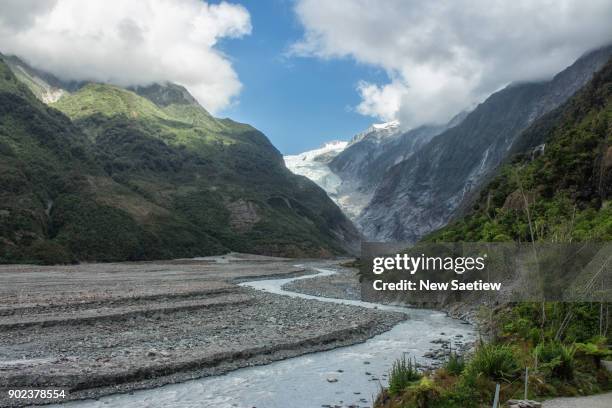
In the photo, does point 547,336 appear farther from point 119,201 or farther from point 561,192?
point 119,201

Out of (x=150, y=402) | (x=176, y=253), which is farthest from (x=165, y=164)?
(x=150, y=402)

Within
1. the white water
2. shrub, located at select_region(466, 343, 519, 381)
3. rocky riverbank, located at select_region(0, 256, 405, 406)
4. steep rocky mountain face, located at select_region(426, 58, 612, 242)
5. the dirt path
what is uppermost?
steep rocky mountain face, located at select_region(426, 58, 612, 242)

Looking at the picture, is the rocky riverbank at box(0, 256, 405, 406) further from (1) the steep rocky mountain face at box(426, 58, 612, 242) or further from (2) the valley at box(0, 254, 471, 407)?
(1) the steep rocky mountain face at box(426, 58, 612, 242)

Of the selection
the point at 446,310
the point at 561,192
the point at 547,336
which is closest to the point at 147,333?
the point at 547,336

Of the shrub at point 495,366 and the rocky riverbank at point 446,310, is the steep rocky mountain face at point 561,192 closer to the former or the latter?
the rocky riverbank at point 446,310

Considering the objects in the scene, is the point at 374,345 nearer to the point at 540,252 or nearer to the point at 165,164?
the point at 540,252

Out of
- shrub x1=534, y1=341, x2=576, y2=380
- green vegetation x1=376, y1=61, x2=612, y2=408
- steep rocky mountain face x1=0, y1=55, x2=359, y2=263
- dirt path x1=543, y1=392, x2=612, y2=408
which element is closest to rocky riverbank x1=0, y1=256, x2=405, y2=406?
green vegetation x1=376, y1=61, x2=612, y2=408

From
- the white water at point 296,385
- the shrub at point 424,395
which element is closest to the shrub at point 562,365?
the shrub at point 424,395
